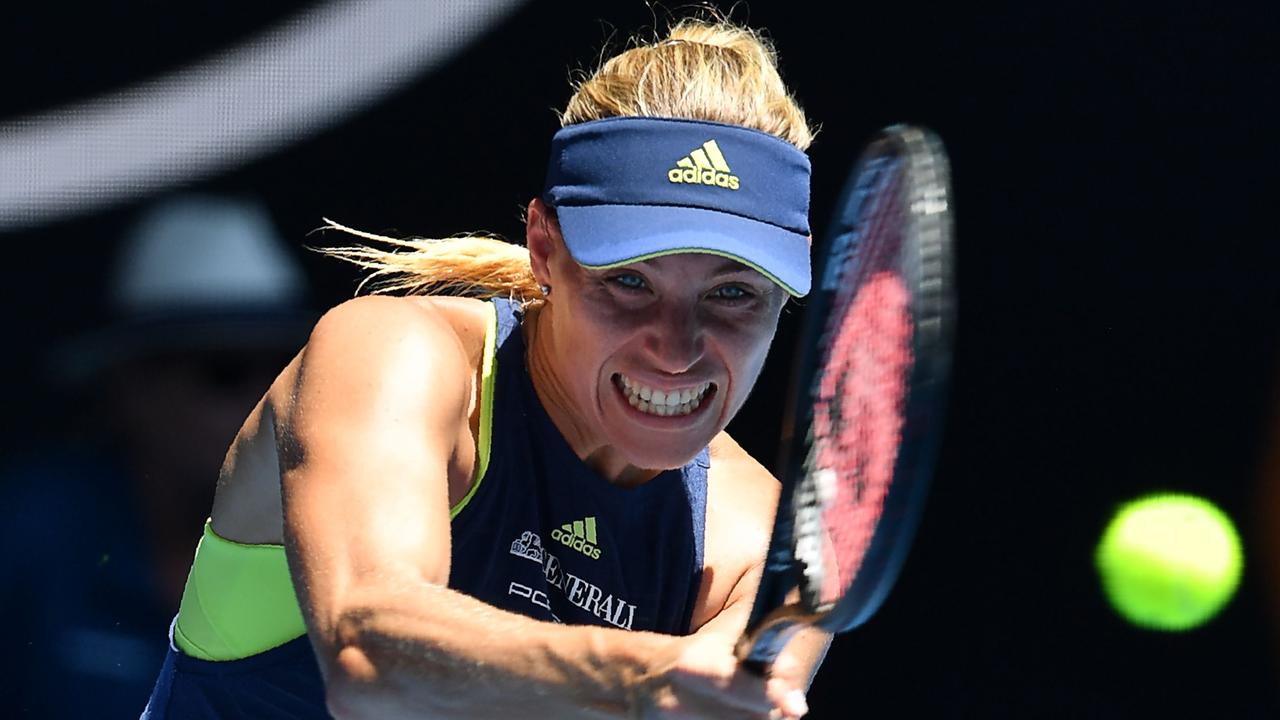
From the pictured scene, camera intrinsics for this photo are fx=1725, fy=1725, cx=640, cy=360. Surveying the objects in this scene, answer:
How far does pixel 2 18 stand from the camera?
3.03 meters

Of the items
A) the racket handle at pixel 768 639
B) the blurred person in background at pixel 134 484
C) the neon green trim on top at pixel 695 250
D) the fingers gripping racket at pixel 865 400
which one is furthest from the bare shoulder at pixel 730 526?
the blurred person in background at pixel 134 484

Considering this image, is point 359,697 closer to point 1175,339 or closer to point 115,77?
point 115,77

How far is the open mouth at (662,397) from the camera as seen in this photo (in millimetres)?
2053

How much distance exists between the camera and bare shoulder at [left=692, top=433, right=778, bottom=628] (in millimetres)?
2311

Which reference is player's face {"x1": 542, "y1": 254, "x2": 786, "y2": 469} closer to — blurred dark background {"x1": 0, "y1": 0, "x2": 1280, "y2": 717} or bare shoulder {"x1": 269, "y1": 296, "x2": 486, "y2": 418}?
bare shoulder {"x1": 269, "y1": 296, "x2": 486, "y2": 418}

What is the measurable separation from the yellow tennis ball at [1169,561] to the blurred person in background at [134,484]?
5.10 ft

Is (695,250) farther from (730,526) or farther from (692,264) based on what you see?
(730,526)

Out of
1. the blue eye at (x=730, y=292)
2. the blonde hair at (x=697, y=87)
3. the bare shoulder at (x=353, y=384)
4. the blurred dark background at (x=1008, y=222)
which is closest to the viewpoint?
the bare shoulder at (x=353, y=384)

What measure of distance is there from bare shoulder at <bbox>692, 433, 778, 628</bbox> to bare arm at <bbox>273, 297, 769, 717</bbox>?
16.4 inches

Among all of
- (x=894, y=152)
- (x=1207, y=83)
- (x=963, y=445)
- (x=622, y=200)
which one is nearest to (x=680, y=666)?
(x=894, y=152)

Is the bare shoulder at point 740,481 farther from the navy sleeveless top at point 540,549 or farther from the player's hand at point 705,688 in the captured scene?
the player's hand at point 705,688

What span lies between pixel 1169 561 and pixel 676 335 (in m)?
1.52

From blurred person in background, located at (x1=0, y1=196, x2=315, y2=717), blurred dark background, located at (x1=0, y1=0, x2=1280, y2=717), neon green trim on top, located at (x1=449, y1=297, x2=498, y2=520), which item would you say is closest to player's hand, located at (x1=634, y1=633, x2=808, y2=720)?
neon green trim on top, located at (x1=449, y1=297, x2=498, y2=520)

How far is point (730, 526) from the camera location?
2.35 m
